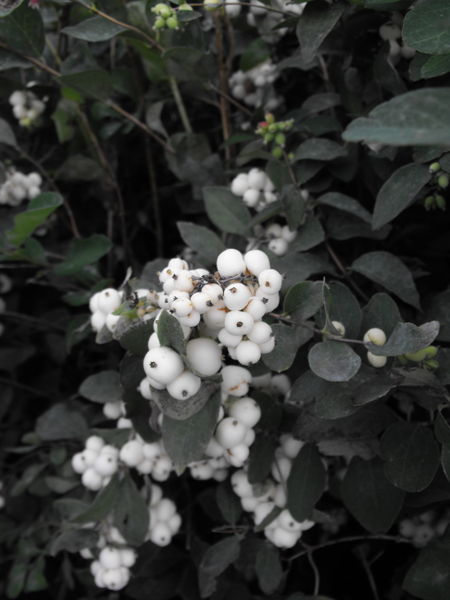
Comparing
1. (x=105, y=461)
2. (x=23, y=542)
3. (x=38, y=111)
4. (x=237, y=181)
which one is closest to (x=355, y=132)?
(x=237, y=181)

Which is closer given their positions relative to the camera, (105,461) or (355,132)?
(355,132)

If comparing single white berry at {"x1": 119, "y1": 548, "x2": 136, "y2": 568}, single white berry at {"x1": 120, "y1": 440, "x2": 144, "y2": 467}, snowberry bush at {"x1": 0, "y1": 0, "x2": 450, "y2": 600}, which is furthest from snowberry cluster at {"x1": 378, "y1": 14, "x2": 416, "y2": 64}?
single white berry at {"x1": 119, "y1": 548, "x2": 136, "y2": 568}

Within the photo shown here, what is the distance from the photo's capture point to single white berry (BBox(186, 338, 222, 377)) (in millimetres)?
791

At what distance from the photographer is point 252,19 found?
1.45 metres

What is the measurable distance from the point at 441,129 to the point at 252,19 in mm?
1091

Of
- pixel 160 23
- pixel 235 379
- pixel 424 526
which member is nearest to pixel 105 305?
pixel 235 379

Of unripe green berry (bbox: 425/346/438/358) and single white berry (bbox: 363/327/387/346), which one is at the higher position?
unripe green berry (bbox: 425/346/438/358)

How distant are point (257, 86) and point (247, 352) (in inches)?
38.5

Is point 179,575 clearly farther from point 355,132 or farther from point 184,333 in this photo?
point 355,132

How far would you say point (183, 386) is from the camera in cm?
79

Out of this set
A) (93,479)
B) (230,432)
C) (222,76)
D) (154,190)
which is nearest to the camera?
(230,432)

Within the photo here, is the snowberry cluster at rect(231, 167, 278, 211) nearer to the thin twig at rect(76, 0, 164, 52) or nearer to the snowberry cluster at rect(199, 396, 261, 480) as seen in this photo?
the thin twig at rect(76, 0, 164, 52)

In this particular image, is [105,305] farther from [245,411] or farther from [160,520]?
[160,520]

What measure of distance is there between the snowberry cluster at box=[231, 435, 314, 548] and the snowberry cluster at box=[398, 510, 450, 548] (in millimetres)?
275
